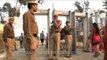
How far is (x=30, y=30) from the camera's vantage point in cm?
746

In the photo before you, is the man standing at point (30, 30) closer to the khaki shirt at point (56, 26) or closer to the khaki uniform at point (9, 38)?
the khaki uniform at point (9, 38)

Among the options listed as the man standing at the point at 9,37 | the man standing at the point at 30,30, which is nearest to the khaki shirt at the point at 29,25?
the man standing at the point at 30,30

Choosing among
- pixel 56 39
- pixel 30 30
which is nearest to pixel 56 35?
pixel 56 39

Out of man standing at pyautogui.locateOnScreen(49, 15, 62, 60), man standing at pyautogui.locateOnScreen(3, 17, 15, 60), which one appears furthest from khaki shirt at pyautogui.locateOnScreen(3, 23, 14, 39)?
man standing at pyautogui.locateOnScreen(49, 15, 62, 60)

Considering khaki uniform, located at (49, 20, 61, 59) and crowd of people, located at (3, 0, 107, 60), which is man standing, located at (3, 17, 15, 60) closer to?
crowd of people, located at (3, 0, 107, 60)

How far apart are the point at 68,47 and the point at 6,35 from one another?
4.16 metres

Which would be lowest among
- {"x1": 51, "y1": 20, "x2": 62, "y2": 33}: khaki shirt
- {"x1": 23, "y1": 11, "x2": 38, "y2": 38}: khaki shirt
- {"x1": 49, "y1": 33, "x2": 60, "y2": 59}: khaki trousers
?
{"x1": 49, "y1": 33, "x2": 60, "y2": 59}: khaki trousers

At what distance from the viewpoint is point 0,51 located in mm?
18516

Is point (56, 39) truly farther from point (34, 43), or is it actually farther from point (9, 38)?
point (34, 43)

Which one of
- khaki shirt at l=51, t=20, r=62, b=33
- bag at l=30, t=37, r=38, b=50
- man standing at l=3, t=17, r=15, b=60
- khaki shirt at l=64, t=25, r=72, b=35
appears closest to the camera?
bag at l=30, t=37, r=38, b=50

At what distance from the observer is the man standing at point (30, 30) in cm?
740

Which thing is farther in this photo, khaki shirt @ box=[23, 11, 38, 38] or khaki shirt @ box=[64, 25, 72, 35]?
khaki shirt @ box=[64, 25, 72, 35]

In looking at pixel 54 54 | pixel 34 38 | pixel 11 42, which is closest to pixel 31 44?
pixel 34 38

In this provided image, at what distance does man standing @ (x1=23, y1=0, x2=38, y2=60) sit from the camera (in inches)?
291
